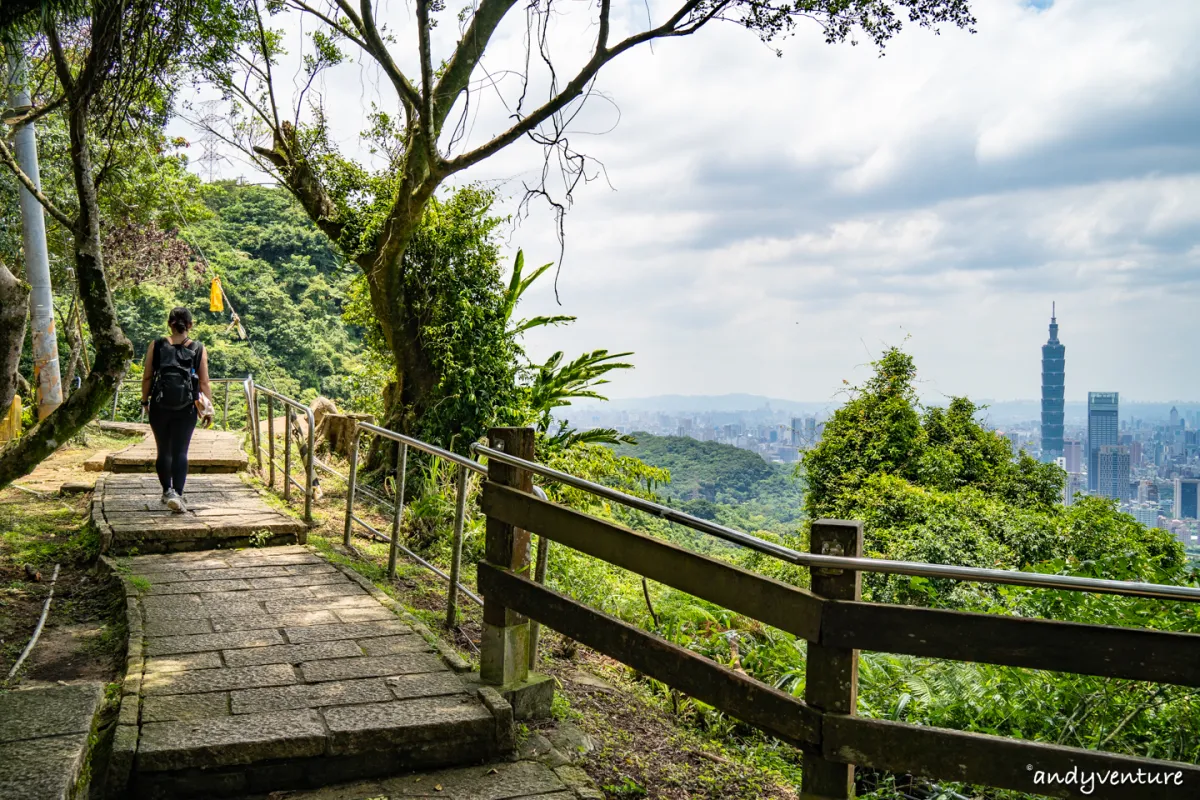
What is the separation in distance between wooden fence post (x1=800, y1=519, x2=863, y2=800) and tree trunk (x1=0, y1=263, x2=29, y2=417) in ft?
16.7

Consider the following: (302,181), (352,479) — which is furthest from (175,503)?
(302,181)

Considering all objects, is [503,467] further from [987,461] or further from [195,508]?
[987,461]

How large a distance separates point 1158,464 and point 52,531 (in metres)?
85.0

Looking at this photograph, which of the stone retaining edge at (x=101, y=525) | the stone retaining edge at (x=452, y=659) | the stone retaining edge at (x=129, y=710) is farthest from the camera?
the stone retaining edge at (x=101, y=525)

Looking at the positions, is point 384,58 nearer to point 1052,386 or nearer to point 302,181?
point 302,181

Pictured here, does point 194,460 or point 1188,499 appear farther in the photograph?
point 1188,499

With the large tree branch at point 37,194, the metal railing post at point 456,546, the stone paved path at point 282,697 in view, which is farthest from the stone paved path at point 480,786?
the large tree branch at point 37,194

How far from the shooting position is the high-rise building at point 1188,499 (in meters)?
49.5

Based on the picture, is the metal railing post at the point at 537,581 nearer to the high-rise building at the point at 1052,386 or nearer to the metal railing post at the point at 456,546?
the metal railing post at the point at 456,546

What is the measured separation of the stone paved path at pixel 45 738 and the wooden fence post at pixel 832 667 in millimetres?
2066

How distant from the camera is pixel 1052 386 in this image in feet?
283

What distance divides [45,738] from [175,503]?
13.7 feet

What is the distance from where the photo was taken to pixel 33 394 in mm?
13164

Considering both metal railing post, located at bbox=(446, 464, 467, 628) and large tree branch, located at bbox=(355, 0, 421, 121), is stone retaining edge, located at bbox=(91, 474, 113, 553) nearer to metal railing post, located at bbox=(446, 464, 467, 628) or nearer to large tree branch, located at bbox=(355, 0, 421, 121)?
metal railing post, located at bbox=(446, 464, 467, 628)
